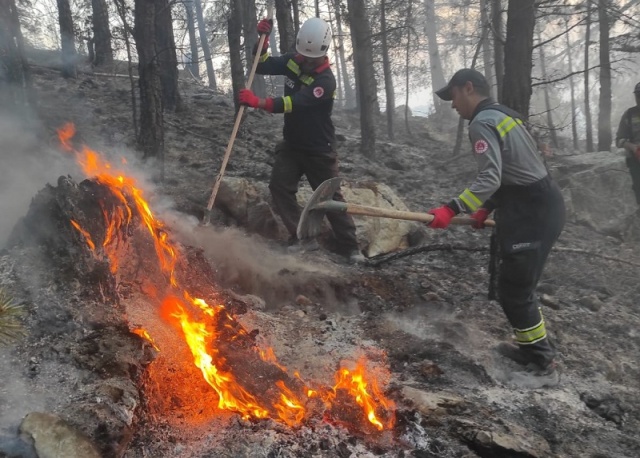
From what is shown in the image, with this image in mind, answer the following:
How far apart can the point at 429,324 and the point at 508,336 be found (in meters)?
0.70

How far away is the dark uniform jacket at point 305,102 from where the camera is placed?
17.1 feet

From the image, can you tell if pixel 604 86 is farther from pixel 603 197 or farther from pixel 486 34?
pixel 603 197

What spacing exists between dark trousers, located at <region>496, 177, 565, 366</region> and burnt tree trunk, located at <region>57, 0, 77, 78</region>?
39.6ft

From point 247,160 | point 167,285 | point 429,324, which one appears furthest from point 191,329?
point 247,160

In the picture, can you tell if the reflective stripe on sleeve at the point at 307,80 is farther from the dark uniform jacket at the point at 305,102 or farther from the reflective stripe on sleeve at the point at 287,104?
the reflective stripe on sleeve at the point at 287,104

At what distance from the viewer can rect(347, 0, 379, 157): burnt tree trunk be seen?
35.1 feet

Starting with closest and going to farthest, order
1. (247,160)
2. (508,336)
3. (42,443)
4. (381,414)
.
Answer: (42,443)
(381,414)
(508,336)
(247,160)

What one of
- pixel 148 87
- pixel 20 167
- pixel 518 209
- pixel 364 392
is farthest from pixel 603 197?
pixel 20 167

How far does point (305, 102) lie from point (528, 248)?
2731mm

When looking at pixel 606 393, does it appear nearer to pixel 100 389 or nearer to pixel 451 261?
pixel 451 261

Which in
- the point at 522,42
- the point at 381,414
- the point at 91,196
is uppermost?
the point at 522,42

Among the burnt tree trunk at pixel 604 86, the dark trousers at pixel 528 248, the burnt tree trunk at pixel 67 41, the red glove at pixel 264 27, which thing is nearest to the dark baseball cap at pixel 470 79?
the dark trousers at pixel 528 248

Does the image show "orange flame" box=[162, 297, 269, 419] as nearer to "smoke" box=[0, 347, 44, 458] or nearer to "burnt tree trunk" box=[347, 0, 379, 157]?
"smoke" box=[0, 347, 44, 458]

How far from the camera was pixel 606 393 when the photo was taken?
12.2ft
